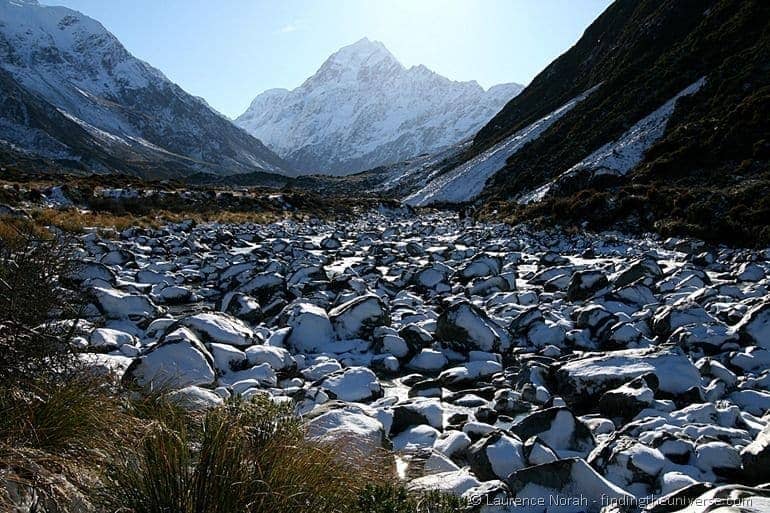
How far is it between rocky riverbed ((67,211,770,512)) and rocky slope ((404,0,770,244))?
15.8ft

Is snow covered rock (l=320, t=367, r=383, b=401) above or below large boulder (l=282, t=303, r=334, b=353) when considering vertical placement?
below

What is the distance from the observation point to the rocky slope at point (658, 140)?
1922 cm

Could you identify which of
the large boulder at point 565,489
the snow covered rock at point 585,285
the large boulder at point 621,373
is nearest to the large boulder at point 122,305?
the large boulder at point 621,373

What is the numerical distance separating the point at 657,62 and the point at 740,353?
153 feet

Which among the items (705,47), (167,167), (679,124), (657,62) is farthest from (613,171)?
(167,167)

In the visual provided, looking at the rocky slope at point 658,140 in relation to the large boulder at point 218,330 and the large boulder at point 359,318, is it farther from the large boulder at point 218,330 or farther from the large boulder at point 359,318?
the large boulder at point 218,330

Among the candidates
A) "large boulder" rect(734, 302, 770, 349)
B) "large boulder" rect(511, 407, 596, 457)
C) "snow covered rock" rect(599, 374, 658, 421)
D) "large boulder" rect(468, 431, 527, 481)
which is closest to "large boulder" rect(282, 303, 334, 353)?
"large boulder" rect(511, 407, 596, 457)

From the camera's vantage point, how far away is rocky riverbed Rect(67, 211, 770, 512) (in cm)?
406

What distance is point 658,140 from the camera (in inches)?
1268

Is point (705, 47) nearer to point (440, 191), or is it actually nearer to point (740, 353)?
point (440, 191)

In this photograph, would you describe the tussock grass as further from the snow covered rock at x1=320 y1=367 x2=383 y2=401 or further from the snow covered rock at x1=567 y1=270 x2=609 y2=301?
the snow covered rock at x1=567 y1=270 x2=609 y2=301

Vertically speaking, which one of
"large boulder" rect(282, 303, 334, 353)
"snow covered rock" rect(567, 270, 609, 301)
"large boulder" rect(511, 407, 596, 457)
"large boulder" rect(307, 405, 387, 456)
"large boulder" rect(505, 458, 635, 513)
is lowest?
"snow covered rock" rect(567, 270, 609, 301)

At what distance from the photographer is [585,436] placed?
188 inches

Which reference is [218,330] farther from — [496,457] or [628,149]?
[628,149]
